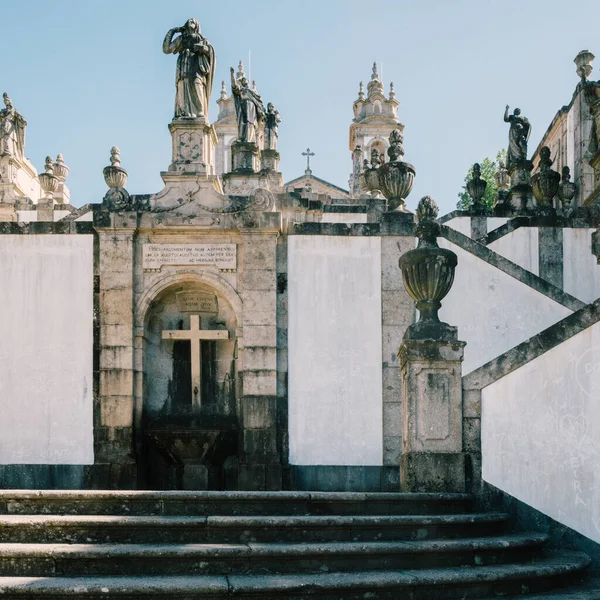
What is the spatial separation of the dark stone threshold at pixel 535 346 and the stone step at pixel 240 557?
1.97 meters

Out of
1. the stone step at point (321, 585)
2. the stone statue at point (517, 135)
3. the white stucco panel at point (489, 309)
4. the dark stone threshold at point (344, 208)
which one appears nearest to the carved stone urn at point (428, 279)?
the stone step at point (321, 585)

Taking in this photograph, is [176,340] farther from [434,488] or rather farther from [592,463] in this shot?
[592,463]

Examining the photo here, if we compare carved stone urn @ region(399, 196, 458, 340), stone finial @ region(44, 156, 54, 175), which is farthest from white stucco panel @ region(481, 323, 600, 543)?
stone finial @ region(44, 156, 54, 175)

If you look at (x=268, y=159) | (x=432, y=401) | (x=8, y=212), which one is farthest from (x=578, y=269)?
(x=8, y=212)

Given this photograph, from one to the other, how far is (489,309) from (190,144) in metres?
4.95

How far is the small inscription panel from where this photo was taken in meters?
13.1

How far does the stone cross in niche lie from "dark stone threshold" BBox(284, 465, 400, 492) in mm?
1765

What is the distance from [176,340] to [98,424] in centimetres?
168

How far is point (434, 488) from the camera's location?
9.58 m

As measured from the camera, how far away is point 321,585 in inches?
279

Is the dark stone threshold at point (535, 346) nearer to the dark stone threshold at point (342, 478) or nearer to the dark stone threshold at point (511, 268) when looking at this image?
the dark stone threshold at point (342, 478)

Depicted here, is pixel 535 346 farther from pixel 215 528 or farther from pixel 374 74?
pixel 374 74

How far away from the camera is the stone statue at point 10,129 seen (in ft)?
89.8

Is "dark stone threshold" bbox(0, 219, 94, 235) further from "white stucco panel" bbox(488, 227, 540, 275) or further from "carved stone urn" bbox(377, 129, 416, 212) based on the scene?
"white stucco panel" bbox(488, 227, 540, 275)
